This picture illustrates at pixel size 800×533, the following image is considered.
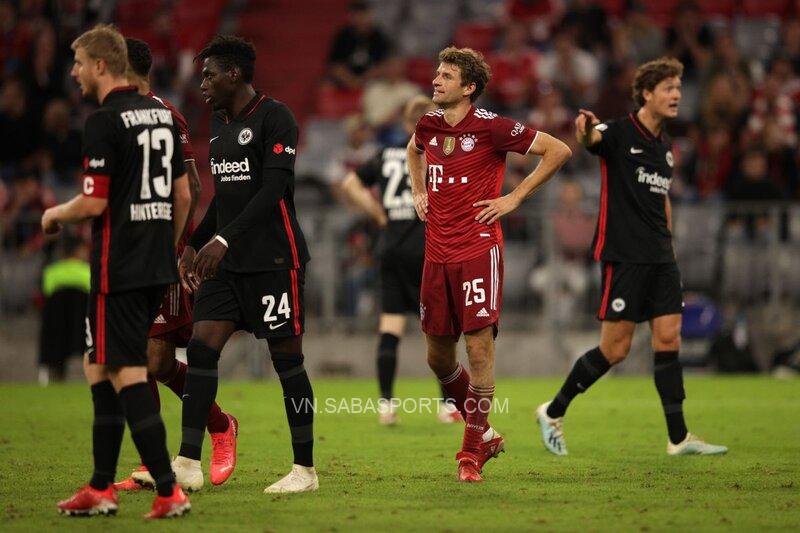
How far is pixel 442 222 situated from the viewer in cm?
787

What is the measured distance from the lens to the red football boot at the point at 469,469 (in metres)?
7.65

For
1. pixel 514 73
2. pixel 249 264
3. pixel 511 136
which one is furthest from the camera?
pixel 514 73

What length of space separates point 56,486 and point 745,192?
1091 cm

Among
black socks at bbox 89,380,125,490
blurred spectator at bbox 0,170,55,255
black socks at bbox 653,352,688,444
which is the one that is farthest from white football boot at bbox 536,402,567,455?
blurred spectator at bbox 0,170,55,255

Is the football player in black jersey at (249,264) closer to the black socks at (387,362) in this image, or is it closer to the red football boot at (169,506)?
the red football boot at (169,506)

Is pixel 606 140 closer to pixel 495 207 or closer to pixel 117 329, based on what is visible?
pixel 495 207

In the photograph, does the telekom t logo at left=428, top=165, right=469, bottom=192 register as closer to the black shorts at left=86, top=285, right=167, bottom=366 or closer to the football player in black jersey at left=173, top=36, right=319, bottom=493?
the football player in black jersey at left=173, top=36, right=319, bottom=493

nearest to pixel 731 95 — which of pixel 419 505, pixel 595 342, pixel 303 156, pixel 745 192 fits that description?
pixel 745 192

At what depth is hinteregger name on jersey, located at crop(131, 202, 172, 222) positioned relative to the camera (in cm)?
638

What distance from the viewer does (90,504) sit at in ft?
21.1

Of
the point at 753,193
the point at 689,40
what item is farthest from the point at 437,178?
the point at 689,40

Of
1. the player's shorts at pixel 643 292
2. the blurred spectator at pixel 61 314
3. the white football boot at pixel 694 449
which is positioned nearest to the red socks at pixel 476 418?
the player's shorts at pixel 643 292

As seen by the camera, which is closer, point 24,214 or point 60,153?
point 24,214

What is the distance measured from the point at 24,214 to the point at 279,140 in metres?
10.3
